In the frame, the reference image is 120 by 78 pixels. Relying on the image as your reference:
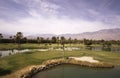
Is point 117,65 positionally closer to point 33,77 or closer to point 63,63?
point 63,63

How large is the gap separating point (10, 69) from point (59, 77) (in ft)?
43.1

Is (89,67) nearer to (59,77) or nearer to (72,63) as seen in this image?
(72,63)

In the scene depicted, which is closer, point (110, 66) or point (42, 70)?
point (42, 70)

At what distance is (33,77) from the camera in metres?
35.8

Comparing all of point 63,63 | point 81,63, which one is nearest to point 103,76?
point 81,63

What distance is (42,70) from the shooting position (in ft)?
143

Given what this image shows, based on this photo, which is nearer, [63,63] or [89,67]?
[89,67]

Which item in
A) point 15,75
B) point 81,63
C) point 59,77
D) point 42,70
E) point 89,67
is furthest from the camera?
point 81,63

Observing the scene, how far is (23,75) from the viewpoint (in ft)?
113

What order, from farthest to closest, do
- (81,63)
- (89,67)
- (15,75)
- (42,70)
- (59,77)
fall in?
(81,63)
(89,67)
(42,70)
(59,77)
(15,75)

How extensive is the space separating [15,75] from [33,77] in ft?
14.1

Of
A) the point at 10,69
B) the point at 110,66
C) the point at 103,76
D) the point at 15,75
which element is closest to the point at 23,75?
the point at 15,75

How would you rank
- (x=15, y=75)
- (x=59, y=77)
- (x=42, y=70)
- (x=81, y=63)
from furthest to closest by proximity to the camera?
(x=81, y=63) < (x=42, y=70) < (x=59, y=77) < (x=15, y=75)

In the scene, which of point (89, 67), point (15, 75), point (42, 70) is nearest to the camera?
point (15, 75)
